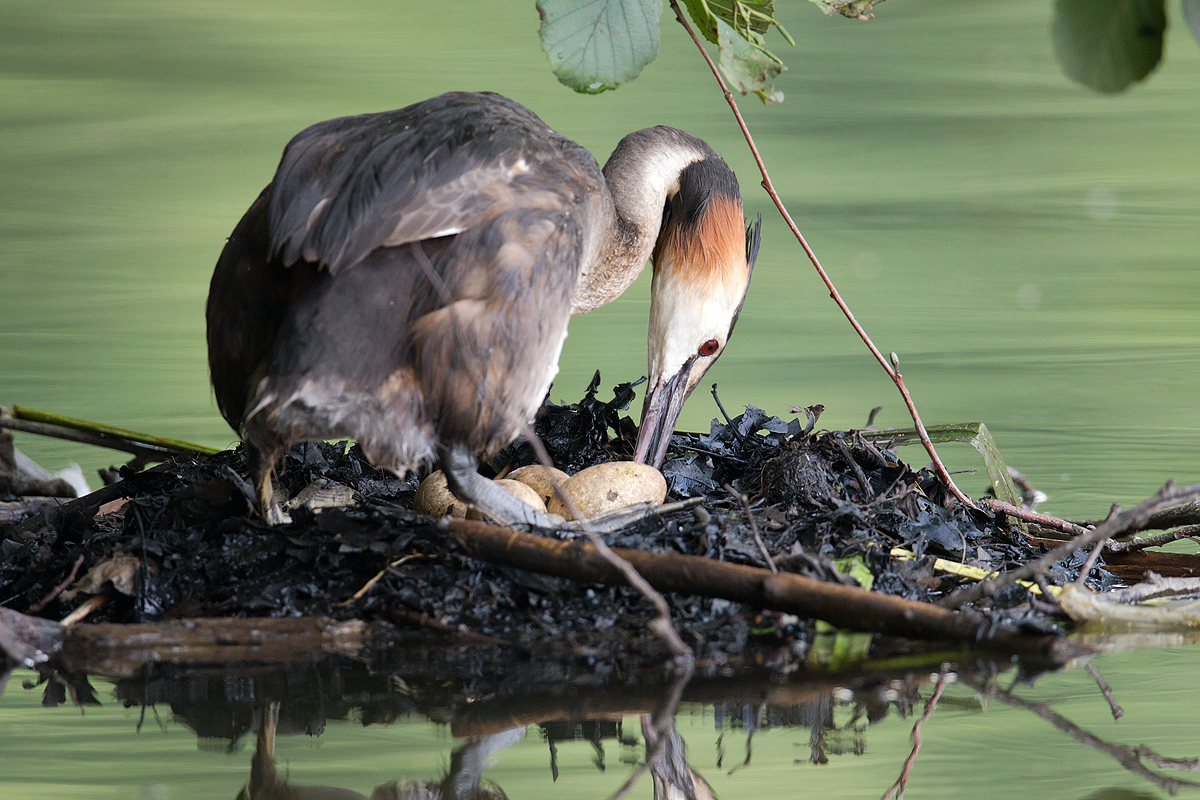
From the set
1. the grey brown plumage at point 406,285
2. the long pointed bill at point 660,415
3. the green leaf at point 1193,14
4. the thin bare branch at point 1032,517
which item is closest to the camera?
the green leaf at point 1193,14

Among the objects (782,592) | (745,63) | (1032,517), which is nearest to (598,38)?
(745,63)

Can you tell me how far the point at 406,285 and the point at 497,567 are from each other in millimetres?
575

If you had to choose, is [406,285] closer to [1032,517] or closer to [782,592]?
[782,592]

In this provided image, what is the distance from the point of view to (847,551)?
2.25 meters

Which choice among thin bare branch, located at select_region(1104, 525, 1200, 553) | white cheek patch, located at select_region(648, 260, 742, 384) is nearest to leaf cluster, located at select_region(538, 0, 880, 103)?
white cheek patch, located at select_region(648, 260, 742, 384)

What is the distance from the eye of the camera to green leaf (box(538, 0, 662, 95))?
5.97 feet

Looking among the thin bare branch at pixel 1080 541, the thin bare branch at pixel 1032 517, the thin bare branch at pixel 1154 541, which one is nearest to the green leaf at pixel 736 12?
the thin bare branch at pixel 1080 541

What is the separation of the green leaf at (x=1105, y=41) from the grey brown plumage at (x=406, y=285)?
60.9 inches

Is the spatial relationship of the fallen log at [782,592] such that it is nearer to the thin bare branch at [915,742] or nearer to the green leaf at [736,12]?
the thin bare branch at [915,742]

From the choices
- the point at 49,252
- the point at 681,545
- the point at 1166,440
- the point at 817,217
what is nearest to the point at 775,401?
the point at 1166,440

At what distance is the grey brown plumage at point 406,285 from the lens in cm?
221

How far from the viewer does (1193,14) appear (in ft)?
2.55

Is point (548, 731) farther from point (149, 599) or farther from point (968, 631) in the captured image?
point (149, 599)

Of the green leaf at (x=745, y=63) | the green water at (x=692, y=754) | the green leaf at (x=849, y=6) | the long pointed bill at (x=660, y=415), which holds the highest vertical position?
the green leaf at (x=849, y=6)
